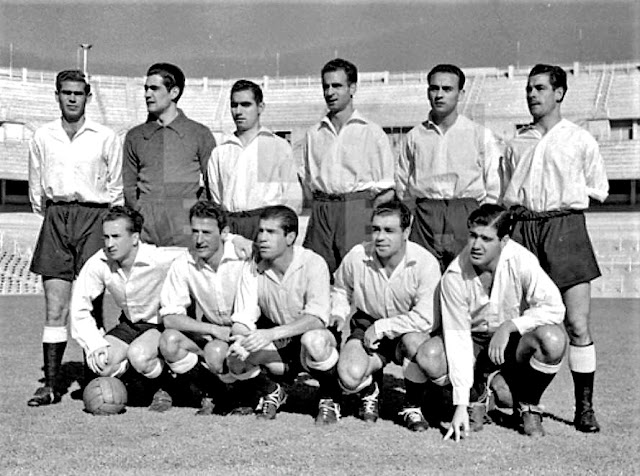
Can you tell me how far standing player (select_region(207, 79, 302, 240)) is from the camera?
564 cm

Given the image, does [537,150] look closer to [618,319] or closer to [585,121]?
[618,319]

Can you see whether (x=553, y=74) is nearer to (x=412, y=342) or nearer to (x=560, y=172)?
(x=560, y=172)

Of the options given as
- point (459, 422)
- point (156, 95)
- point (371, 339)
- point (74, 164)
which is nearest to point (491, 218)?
point (371, 339)

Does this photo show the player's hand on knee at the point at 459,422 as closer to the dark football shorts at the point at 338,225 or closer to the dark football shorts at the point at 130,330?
the dark football shorts at the point at 338,225

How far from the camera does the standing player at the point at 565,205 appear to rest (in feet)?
16.3

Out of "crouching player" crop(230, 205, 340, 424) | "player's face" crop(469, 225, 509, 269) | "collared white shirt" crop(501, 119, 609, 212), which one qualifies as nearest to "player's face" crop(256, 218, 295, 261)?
"crouching player" crop(230, 205, 340, 424)

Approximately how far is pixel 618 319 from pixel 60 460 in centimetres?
1155

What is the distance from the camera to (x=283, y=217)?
4.94 meters

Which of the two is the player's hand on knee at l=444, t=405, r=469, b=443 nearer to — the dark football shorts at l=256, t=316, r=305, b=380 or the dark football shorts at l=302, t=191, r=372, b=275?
the dark football shorts at l=256, t=316, r=305, b=380

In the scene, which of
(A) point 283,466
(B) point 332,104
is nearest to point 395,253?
(B) point 332,104

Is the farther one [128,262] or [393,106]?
[393,106]

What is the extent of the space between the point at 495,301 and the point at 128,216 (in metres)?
2.47

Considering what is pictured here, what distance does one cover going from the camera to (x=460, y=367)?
15.0 ft

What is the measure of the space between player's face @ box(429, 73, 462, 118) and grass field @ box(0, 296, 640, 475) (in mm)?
2121
